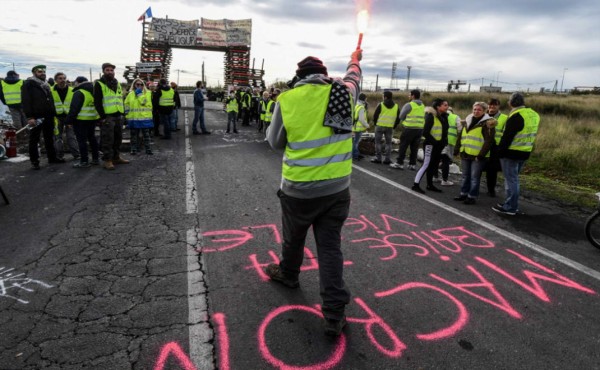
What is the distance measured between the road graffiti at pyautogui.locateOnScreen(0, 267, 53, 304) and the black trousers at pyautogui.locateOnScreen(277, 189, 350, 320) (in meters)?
2.36

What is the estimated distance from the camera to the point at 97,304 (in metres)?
3.04

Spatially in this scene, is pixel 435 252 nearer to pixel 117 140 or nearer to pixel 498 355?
pixel 498 355

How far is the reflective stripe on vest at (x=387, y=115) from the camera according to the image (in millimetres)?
9320

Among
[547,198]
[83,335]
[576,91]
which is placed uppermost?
[576,91]

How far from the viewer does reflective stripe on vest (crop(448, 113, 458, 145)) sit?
7.63 metres

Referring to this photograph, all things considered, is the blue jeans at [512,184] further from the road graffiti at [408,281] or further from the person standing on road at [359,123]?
the person standing on road at [359,123]

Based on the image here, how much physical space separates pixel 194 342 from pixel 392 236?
2894 millimetres

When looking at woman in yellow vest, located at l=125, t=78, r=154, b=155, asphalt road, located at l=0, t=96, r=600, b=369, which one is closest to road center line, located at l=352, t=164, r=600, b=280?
asphalt road, located at l=0, t=96, r=600, b=369

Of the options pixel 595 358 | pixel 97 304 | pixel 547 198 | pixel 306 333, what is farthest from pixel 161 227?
pixel 547 198

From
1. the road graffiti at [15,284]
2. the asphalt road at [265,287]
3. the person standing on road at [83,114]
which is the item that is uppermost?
the person standing on road at [83,114]

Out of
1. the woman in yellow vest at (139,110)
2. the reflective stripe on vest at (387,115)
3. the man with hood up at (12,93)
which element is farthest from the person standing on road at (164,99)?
the reflective stripe on vest at (387,115)

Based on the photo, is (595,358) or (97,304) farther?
(97,304)

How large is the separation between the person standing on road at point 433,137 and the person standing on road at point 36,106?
7.90m

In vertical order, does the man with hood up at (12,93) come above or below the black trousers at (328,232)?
above
